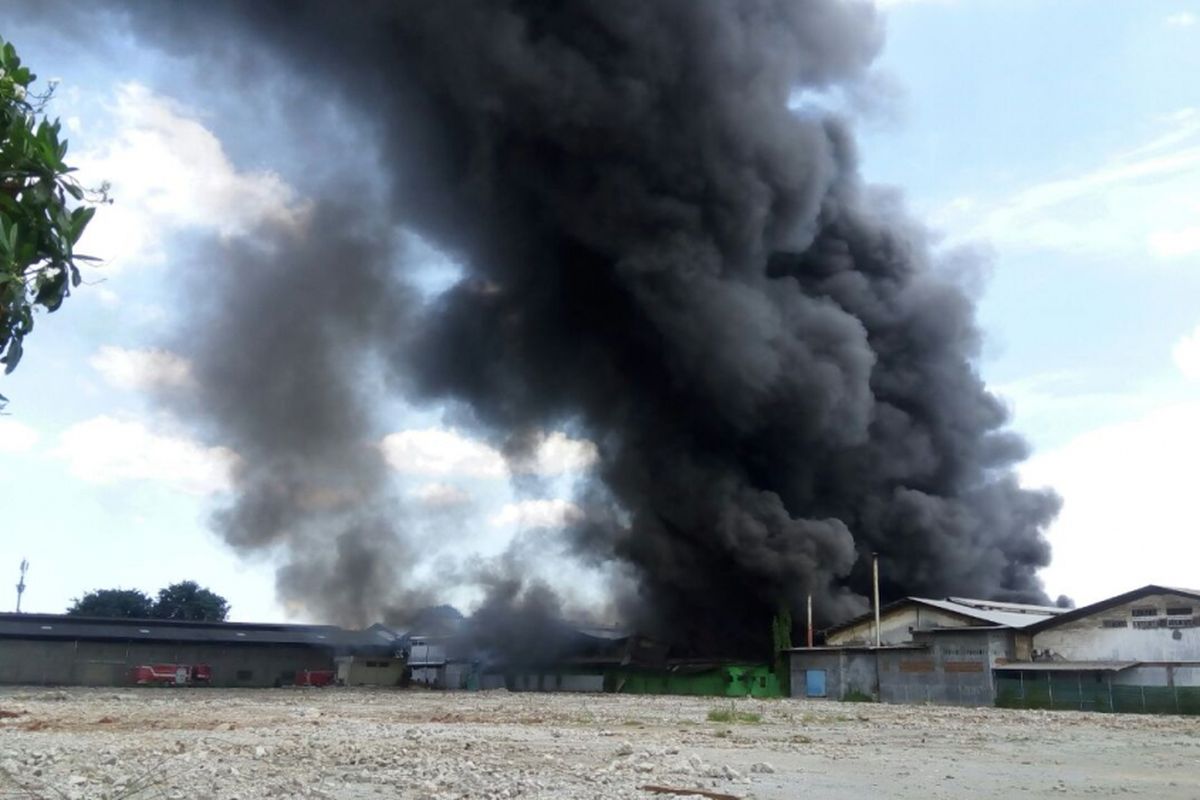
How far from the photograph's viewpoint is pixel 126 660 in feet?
187

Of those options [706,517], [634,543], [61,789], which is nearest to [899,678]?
[706,517]

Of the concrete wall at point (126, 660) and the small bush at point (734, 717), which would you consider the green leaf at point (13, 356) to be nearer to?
the small bush at point (734, 717)

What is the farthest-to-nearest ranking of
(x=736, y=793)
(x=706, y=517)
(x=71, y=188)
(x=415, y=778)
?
(x=706, y=517), (x=415, y=778), (x=736, y=793), (x=71, y=188)

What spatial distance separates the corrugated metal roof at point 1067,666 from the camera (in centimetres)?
3516

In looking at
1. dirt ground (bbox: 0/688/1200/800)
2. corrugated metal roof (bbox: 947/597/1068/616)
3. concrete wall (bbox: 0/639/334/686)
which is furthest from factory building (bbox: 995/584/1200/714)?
concrete wall (bbox: 0/639/334/686)

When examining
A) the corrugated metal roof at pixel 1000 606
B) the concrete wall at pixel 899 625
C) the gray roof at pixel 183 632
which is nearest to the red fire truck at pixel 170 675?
the gray roof at pixel 183 632

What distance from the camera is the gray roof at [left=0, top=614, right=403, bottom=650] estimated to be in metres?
56.7

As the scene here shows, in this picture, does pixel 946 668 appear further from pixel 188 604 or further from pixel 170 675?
pixel 188 604

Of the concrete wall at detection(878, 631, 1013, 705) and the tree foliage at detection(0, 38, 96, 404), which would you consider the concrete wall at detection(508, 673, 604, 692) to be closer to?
the concrete wall at detection(878, 631, 1013, 705)

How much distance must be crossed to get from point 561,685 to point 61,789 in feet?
152

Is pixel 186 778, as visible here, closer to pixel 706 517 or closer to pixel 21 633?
pixel 706 517

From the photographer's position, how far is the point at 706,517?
165 ft

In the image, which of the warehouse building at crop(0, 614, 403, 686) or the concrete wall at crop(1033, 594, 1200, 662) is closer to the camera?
the concrete wall at crop(1033, 594, 1200, 662)

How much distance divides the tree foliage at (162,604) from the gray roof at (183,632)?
1040 inches
